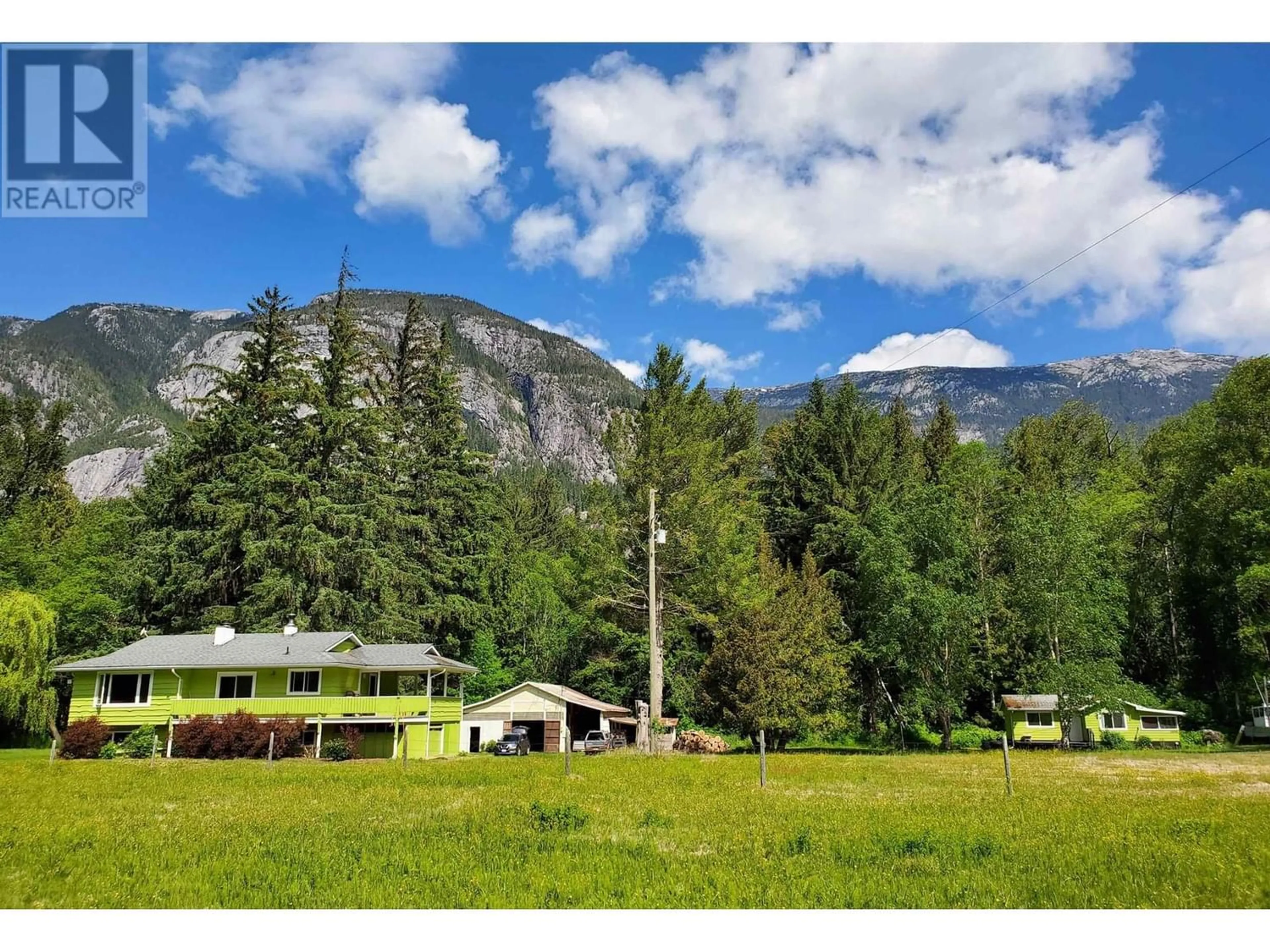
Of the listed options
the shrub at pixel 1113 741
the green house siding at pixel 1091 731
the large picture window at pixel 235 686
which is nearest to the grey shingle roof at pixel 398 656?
the large picture window at pixel 235 686

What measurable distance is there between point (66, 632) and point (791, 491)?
1783 inches

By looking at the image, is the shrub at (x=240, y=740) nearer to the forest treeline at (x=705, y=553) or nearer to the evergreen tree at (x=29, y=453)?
the forest treeline at (x=705, y=553)

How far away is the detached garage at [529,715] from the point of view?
48000mm

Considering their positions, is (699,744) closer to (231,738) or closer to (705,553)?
(705,553)

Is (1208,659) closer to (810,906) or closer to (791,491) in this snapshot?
(791,491)

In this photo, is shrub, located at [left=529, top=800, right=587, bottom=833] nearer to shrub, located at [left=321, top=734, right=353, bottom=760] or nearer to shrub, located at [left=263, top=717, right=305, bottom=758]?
shrub, located at [left=263, top=717, right=305, bottom=758]

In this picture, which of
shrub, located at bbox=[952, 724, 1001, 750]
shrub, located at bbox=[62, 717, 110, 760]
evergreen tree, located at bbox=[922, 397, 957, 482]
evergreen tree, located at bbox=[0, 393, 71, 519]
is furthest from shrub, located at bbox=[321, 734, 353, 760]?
evergreen tree, located at bbox=[922, 397, 957, 482]

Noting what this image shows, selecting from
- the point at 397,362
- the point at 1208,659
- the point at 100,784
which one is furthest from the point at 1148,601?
the point at 100,784

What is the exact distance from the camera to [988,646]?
43812 mm

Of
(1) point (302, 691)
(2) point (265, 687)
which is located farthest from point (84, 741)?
(1) point (302, 691)

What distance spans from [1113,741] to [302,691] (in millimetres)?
44699

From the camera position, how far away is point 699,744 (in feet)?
135

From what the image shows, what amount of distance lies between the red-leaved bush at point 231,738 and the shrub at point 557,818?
73.5 feet

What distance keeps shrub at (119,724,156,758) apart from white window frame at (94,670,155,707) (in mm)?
2324
